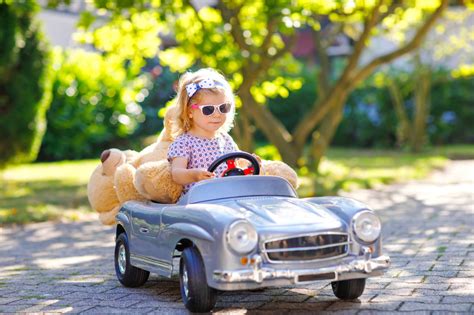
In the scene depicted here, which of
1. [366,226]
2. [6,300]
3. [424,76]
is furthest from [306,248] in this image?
[424,76]

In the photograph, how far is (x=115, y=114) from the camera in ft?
73.6

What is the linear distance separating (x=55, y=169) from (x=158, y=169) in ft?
45.2

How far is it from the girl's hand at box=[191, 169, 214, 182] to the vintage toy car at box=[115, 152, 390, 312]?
0.46ft

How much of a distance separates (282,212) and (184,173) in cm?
102

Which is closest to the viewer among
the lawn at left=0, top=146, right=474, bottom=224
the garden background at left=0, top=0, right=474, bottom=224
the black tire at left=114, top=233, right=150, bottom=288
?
the black tire at left=114, top=233, right=150, bottom=288

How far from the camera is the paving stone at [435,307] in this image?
5234 millimetres

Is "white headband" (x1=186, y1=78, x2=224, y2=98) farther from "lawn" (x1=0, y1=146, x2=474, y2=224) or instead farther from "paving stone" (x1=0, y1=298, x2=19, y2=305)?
"lawn" (x1=0, y1=146, x2=474, y2=224)

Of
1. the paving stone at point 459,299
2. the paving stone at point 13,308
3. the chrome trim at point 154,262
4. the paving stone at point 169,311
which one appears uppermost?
the chrome trim at point 154,262

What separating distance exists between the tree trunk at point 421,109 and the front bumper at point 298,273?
18845 millimetres

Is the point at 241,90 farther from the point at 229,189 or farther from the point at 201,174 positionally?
the point at 229,189

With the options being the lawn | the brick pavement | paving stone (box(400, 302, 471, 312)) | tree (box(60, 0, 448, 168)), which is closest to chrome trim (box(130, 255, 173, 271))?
the brick pavement

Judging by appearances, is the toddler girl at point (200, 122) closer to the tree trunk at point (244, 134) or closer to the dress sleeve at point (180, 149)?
the dress sleeve at point (180, 149)

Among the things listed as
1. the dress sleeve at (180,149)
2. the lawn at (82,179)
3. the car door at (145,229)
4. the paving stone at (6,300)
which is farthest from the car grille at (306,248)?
the lawn at (82,179)

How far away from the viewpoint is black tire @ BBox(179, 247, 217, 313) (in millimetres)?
5258
